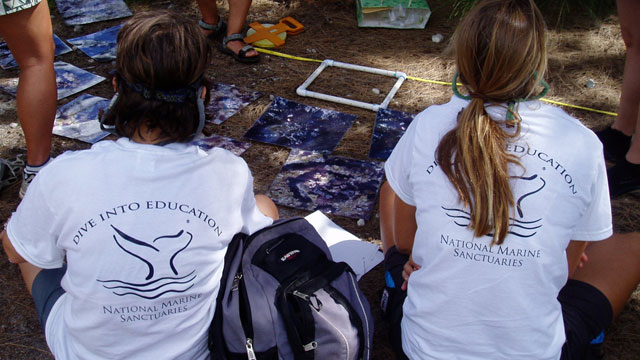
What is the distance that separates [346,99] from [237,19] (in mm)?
968

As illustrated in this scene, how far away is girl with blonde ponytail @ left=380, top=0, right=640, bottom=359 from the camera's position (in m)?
1.21

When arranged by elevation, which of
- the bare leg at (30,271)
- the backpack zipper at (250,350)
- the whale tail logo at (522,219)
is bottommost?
the bare leg at (30,271)

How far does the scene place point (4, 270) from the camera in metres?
2.16

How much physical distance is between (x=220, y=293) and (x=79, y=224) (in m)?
0.40

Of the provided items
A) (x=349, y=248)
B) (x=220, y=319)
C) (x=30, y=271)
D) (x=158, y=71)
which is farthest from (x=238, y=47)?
(x=220, y=319)

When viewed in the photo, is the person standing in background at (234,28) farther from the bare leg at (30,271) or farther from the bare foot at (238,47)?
the bare leg at (30,271)

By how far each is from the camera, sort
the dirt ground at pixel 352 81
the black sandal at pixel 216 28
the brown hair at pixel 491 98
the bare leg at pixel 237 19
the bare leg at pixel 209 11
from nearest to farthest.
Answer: the brown hair at pixel 491 98 → the dirt ground at pixel 352 81 → the bare leg at pixel 237 19 → the bare leg at pixel 209 11 → the black sandal at pixel 216 28

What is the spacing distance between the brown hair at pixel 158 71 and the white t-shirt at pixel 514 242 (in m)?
0.57

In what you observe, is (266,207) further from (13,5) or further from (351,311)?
(13,5)

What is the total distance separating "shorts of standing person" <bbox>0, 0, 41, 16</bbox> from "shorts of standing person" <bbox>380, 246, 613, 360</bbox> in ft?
5.16

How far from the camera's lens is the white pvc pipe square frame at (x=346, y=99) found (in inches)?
123

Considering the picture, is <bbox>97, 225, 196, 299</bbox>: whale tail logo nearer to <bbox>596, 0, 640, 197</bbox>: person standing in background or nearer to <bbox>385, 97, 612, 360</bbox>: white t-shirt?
<bbox>385, 97, 612, 360</bbox>: white t-shirt

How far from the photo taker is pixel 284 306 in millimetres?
1376

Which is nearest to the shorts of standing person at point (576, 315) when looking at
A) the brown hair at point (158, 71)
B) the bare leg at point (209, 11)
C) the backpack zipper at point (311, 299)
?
the backpack zipper at point (311, 299)
